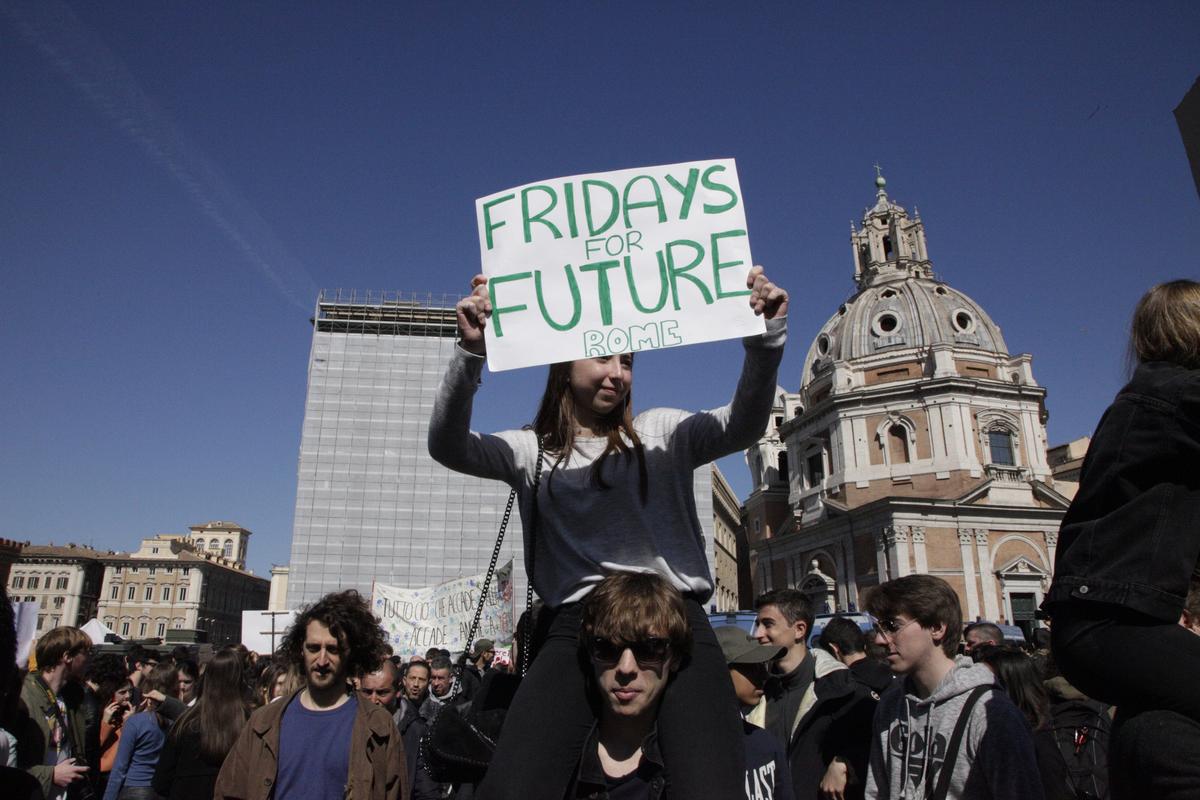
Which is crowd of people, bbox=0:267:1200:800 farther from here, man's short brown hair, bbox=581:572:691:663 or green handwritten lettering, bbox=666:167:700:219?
green handwritten lettering, bbox=666:167:700:219

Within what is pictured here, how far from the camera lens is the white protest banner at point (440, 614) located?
1487 centimetres

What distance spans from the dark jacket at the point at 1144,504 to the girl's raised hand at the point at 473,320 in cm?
171

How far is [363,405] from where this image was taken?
43719 mm

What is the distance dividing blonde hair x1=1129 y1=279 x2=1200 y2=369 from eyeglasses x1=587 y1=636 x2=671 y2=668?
1515 mm

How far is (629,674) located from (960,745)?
5.40ft

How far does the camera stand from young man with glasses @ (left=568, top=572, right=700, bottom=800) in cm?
199

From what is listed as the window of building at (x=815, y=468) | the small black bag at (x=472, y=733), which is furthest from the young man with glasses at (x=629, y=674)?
the window of building at (x=815, y=468)

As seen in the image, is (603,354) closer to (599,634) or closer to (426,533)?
(599,634)

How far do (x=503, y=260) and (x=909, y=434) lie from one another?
43.2 meters

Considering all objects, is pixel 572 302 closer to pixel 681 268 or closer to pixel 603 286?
pixel 603 286

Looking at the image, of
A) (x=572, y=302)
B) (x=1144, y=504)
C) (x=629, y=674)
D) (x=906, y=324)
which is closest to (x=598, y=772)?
(x=629, y=674)

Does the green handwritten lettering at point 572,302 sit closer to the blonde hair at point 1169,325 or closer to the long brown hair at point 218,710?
the blonde hair at point 1169,325

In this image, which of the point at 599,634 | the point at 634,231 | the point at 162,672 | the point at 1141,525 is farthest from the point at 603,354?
the point at 162,672

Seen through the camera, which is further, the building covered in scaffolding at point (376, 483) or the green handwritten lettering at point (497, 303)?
the building covered in scaffolding at point (376, 483)
